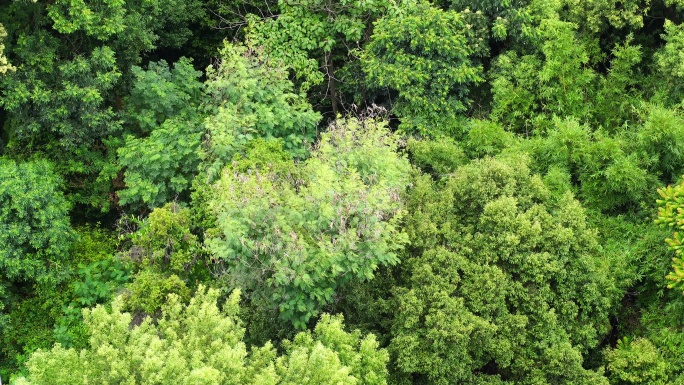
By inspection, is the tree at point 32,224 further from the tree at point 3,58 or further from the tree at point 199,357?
the tree at point 199,357

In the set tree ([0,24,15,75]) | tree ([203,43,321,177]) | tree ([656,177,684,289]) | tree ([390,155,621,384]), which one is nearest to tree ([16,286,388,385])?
tree ([390,155,621,384])

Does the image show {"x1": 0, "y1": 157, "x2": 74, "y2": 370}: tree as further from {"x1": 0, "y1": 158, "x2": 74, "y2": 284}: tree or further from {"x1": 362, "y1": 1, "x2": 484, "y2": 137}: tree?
{"x1": 362, "y1": 1, "x2": 484, "y2": 137}: tree

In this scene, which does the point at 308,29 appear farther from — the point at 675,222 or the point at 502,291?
the point at 675,222

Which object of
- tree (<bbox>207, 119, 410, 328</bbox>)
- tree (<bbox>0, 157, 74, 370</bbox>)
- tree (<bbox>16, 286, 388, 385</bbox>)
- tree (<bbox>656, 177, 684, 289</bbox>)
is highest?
tree (<bbox>656, 177, 684, 289</bbox>)

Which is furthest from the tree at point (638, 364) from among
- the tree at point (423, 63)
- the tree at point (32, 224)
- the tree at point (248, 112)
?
the tree at point (32, 224)

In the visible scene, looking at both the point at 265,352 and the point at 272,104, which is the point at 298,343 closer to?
the point at 265,352

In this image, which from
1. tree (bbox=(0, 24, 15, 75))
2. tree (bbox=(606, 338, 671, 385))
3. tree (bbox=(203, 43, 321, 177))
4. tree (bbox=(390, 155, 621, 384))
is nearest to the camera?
tree (bbox=(390, 155, 621, 384))
